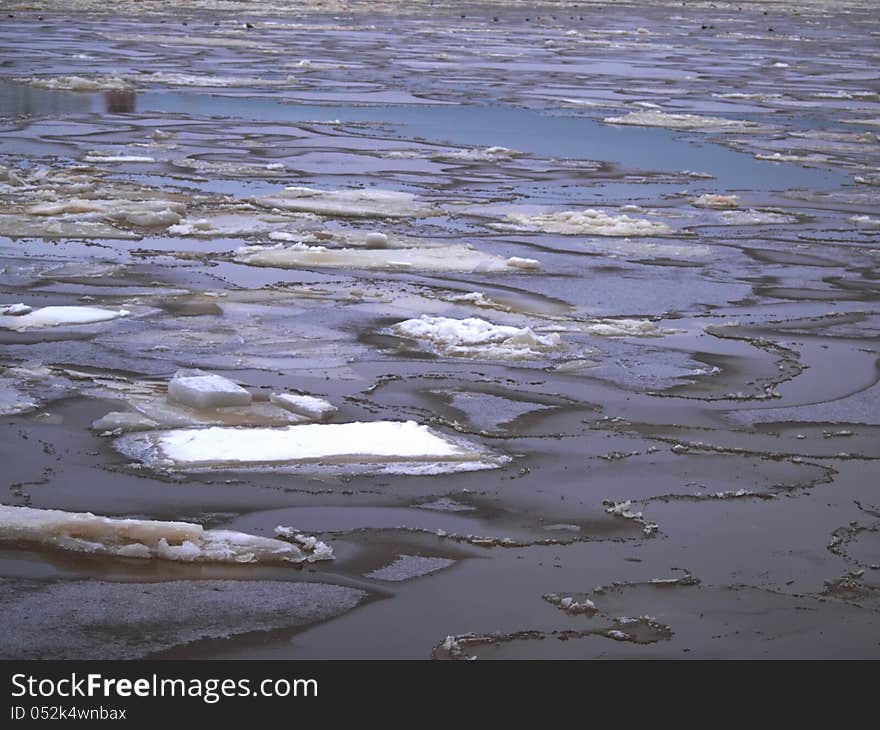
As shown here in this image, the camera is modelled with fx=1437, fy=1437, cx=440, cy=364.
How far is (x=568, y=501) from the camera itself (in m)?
5.32

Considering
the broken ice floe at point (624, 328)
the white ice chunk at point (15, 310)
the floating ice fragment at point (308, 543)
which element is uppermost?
the white ice chunk at point (15, 310)

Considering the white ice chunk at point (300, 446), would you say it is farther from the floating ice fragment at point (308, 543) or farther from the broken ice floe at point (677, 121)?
the broken ice floe at point (677, 121)

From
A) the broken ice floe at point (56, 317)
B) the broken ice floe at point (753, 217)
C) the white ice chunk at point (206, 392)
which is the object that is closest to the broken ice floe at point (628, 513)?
the white ice chunk at point (206, 392)

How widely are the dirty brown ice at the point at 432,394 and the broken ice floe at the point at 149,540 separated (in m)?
0.01

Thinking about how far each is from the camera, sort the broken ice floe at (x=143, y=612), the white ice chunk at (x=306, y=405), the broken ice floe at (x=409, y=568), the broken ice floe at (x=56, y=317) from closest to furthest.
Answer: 1. the broken ice floe at (x=143, y=612)
2. the broken ice floe at (x=409, y=568)
3. the white ice chunk at (x=306, y=405)
4. the broken ice floe at (x=56, y=317)

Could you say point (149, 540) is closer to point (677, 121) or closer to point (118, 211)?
point (118, 211)

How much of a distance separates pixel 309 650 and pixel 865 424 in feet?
10.7

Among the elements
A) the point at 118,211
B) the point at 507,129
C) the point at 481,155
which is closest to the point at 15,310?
the point at 118,211

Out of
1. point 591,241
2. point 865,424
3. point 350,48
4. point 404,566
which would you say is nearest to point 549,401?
point 865,424

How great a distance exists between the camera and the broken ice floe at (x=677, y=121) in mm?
17469

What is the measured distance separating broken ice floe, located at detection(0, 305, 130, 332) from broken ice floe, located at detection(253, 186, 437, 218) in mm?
3381

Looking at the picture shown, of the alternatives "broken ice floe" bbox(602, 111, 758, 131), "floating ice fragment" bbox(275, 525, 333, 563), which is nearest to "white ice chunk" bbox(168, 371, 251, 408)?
"floating ice fragment" bbox(275, 525, 333, 563)

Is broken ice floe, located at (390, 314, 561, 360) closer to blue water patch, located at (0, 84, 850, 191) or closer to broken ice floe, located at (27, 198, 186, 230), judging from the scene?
broken ice floe, located at (27, 198, 186, 230)
